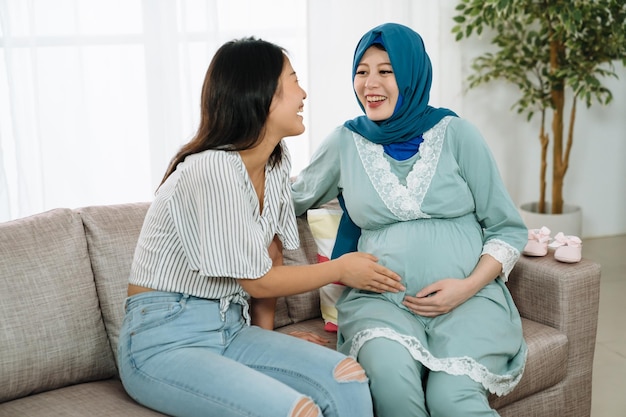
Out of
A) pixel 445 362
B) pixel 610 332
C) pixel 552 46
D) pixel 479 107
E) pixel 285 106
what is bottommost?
pixel 610 332

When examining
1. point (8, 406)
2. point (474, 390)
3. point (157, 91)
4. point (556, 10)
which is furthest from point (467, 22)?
point (8, 406)

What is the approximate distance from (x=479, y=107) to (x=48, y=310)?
9.28 ft

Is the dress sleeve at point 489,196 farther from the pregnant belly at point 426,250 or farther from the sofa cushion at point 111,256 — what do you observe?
the sofa cushion at point 111,256

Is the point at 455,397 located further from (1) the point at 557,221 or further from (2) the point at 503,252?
(1) the point at 557,221

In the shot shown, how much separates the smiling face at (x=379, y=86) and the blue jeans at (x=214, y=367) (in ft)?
2.20

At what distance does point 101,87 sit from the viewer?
3055mm

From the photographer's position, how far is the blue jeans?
1.52m

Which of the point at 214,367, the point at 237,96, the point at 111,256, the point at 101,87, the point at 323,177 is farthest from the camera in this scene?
the point at 101,87

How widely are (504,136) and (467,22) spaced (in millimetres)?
681

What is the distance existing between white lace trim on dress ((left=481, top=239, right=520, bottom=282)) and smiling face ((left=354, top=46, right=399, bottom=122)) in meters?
0.44

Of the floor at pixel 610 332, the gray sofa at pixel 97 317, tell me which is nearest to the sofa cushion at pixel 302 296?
the gray sofa at pixel 97 317

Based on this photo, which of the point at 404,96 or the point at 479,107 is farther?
the point at 479,107

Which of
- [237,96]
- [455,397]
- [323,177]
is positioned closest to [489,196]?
[323,177]

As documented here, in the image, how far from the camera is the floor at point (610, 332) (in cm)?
251
